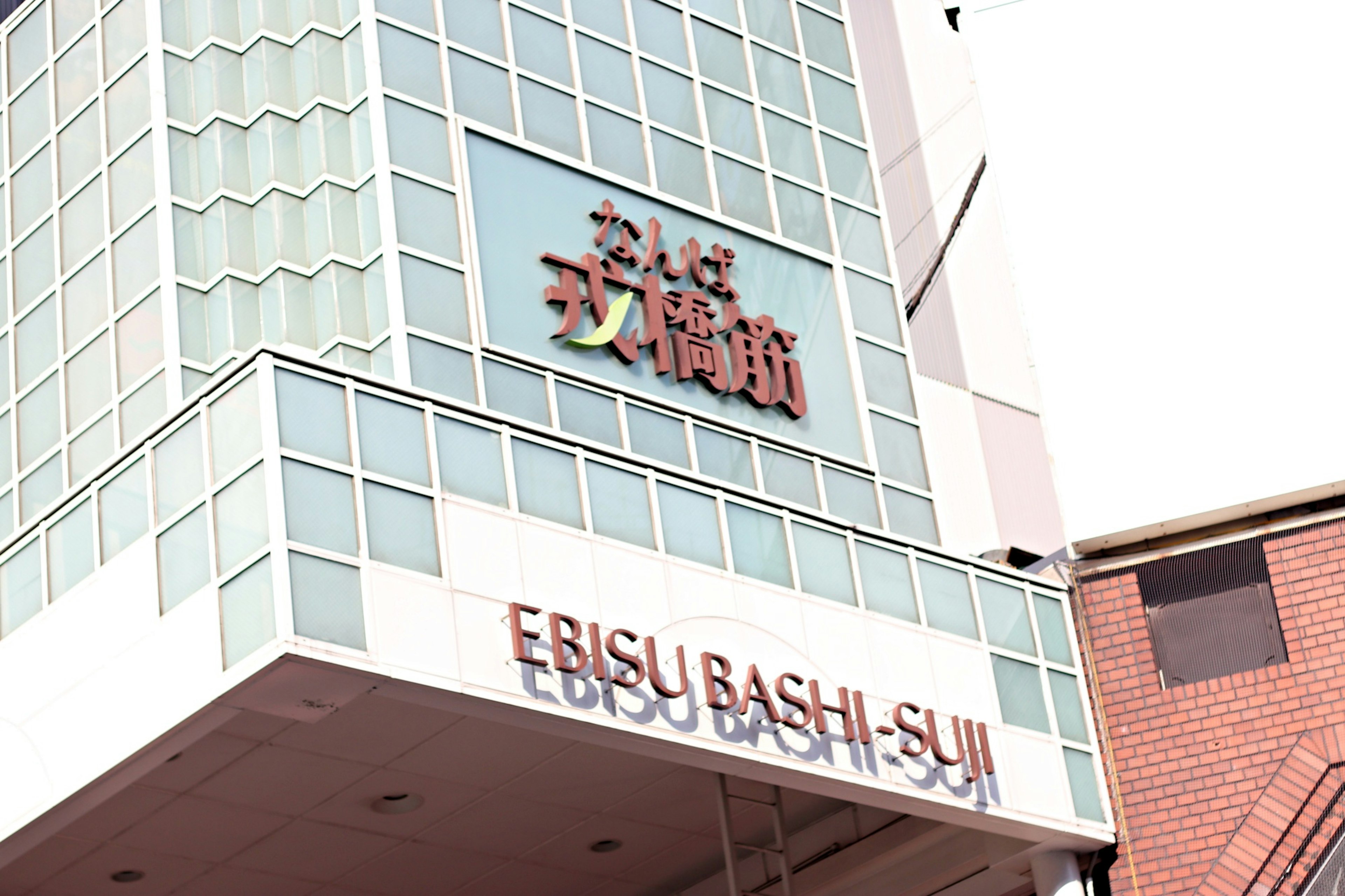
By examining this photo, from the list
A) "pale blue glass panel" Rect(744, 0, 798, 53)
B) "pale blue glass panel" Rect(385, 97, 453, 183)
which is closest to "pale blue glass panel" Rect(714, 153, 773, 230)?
"pale blue glass panel" Rect(744, 0, 798, 53)

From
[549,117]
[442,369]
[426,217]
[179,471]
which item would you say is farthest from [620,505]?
[549,117]

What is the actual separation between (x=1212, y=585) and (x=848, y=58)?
10.7 meters

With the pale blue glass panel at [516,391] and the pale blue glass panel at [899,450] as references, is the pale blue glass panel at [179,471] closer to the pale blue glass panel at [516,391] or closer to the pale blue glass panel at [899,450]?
the pale blue glass panel at [516,391]

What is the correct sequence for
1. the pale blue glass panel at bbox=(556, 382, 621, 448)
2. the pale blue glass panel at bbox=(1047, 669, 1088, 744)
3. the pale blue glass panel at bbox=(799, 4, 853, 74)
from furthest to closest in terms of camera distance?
the pale blue glass panel at bbox=(799, 4, 853, 74) → the pale blue glass panel at bbox=(1047, 669, 1088, 744) → the pale blue glass panel at bbox=(556, 382, 621, 448)

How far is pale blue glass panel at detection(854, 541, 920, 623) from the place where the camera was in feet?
96.6

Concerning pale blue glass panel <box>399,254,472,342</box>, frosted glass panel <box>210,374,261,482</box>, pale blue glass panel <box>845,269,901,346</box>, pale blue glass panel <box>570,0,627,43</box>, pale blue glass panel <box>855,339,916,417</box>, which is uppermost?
pale blue glass panel <box>570,0,627,43</box>

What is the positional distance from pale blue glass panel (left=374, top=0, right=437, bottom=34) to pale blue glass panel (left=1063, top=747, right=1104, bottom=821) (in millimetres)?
13577

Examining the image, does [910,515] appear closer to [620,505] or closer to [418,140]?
[620,505]

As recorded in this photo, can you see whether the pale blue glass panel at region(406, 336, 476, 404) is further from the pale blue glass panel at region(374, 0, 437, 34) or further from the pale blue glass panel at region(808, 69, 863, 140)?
the pale blue glass panel at region(808, 69, 863, 140)

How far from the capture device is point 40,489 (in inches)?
1143

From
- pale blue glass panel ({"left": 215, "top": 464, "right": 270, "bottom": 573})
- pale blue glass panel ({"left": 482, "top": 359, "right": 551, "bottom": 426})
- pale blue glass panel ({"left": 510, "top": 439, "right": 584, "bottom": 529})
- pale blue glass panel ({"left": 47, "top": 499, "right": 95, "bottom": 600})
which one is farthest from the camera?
pale blue glass panel ({"left": 482, "top": 359, "right": 551, "bottom": 426})

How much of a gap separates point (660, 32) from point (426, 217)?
654cm

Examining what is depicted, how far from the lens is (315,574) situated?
23.5 m

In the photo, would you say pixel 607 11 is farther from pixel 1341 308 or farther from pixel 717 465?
pixel 1341 308
